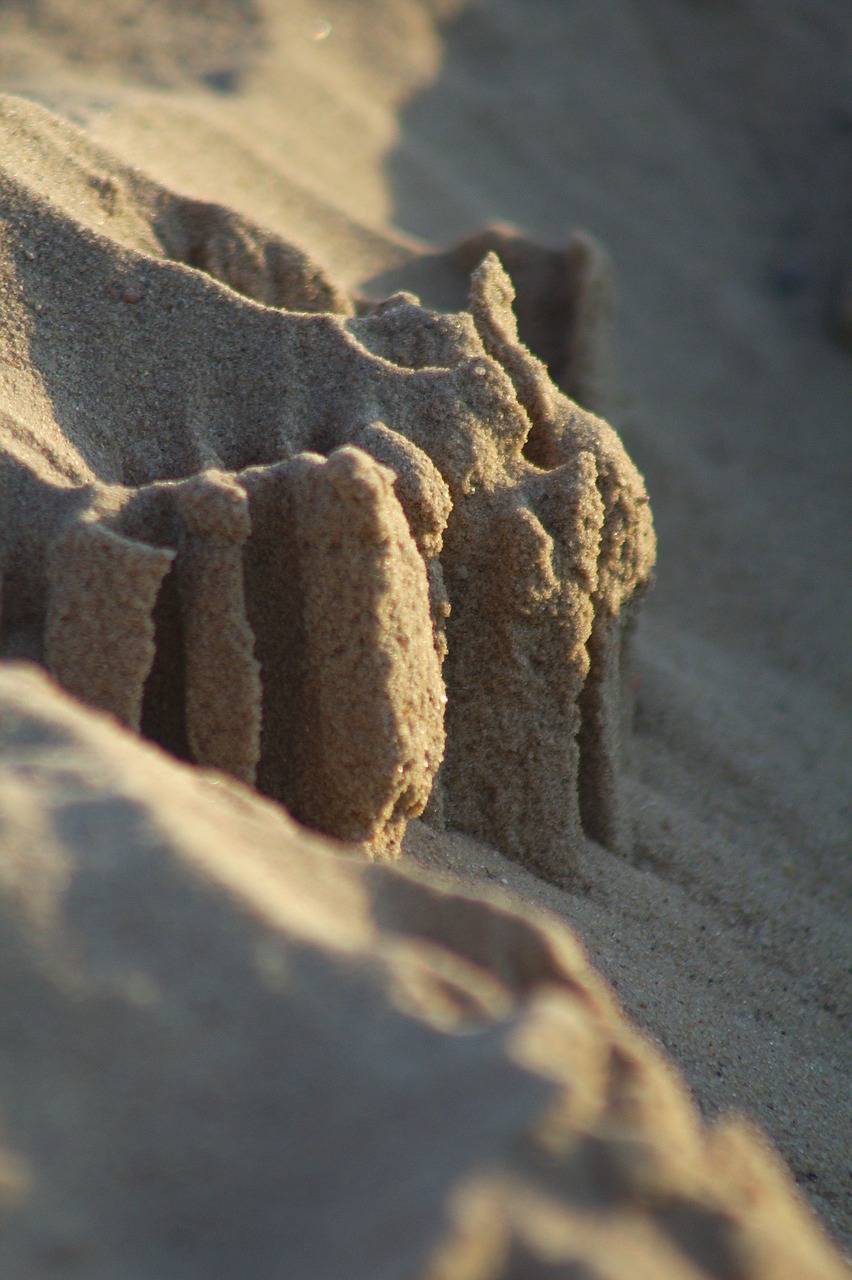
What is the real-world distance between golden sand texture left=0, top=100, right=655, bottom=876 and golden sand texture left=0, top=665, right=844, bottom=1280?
49cm

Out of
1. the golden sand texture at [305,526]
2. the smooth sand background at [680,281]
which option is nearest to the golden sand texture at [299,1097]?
the golden sand texture at [305,526]

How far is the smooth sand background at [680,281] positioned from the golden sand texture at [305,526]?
256 mm

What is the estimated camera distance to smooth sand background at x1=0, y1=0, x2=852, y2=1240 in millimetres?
1971

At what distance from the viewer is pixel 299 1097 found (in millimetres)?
842

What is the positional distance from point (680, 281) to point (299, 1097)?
4.37 meters

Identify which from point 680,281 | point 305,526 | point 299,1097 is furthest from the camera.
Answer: point 680,281

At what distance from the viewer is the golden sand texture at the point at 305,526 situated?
1.47 metres

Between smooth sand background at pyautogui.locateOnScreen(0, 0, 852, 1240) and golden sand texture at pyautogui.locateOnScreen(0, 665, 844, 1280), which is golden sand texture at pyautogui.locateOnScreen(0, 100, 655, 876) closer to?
smooth sand background at pyautogui.locateOnScreen(0, 0, 852, 1240)

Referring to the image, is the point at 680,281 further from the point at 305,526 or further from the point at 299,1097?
the point at 299,1097

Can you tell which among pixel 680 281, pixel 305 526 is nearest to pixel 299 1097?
pixel 305 526

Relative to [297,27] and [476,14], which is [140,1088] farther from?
[476,14]

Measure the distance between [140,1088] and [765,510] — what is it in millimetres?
3391

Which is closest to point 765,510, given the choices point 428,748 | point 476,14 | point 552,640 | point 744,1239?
point 552,640

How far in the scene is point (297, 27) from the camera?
14.2ft
